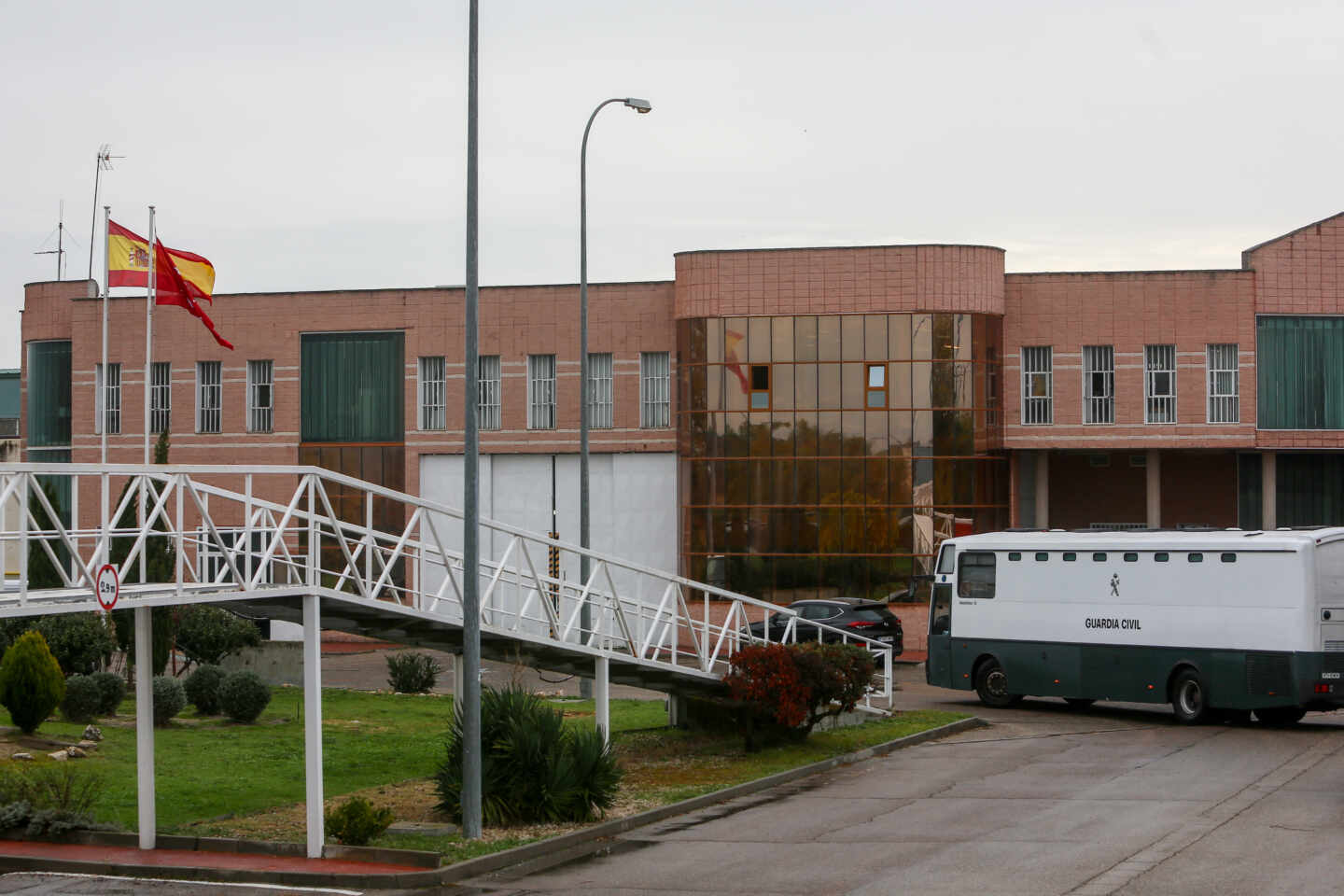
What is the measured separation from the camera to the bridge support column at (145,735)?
54.7ft

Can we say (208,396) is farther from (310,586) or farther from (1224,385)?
(310,586)

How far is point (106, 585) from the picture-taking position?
1491 centimetres

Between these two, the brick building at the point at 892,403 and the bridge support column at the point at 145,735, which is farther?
the brick building at the point at 892,403

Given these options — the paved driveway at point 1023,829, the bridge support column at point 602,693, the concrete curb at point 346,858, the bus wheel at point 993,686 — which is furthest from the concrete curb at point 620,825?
the bus wheel at point 993,686

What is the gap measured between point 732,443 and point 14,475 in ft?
102

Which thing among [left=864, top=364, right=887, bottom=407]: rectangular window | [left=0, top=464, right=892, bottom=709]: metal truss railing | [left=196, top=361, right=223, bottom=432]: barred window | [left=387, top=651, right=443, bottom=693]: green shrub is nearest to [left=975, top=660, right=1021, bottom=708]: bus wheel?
[left=0, top=464, right=892, bottom=709]: metal truss railing

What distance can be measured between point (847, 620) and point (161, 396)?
2265cm

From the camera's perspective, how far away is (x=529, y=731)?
58.6 ft

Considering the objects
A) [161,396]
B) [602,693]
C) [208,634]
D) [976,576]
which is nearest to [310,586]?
[602,693]

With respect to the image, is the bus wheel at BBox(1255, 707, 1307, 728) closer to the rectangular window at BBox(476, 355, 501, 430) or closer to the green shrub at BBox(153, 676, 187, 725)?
the green shrub at BBox(153, 676, 187, 725)

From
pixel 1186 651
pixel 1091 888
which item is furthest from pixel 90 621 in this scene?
pixel 1091 888

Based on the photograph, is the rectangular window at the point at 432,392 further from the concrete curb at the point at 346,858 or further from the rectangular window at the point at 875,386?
the concrete curb at the point at 346,858

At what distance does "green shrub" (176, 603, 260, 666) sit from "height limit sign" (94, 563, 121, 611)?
677 inches

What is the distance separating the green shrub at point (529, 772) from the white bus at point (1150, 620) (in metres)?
11.9
